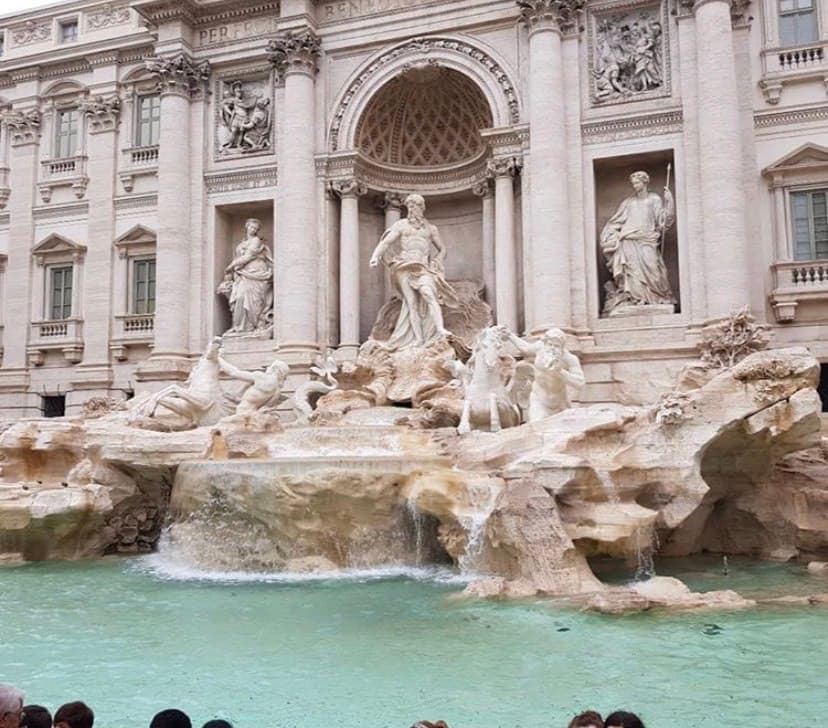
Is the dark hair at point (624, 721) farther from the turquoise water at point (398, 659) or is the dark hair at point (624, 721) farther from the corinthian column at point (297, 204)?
the corinthian column at point (297, 204)

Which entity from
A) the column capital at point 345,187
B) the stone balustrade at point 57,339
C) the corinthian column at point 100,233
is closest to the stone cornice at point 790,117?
the column capital at point 345,187

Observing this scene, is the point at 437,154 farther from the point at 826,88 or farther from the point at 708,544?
the point at 708,544

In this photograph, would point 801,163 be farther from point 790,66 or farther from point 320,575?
point 320,575

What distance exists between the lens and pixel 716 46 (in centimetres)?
1645

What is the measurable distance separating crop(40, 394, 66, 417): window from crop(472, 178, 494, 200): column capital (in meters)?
12.4

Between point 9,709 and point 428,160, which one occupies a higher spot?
point 428,160

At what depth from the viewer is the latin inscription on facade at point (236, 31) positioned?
20.5 metres

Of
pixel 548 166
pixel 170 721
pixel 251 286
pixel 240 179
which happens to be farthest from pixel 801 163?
pixel 170 721

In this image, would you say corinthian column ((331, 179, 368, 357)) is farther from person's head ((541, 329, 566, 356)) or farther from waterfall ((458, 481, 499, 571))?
waterfall ((458, 481, 499, 571))

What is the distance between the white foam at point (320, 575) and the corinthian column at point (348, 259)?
8878mm

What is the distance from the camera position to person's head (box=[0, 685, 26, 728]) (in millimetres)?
2918

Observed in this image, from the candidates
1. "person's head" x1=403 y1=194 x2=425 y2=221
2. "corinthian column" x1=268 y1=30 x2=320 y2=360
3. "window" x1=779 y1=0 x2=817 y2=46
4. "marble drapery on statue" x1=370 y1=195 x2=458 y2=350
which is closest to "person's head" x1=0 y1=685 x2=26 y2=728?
"marble drapery on statue" x1=370 y1=195 x2=458 y2=350

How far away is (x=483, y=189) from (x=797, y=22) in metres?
7.47

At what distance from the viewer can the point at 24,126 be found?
23.4 m
